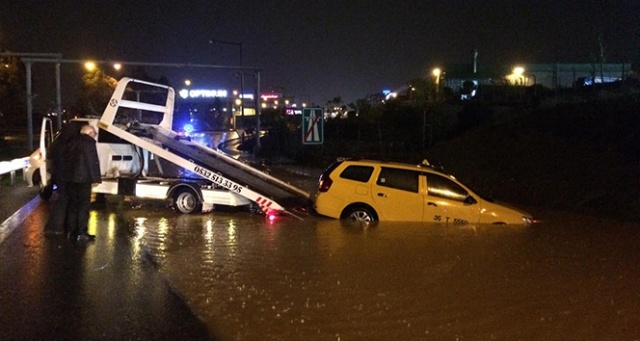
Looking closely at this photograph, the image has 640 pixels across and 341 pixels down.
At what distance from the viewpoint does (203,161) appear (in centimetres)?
1475

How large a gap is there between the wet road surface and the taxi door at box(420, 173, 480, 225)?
301 mm

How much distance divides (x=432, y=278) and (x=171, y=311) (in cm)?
338

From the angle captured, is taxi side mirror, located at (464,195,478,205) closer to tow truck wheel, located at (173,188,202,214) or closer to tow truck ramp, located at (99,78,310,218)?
tow truck ramp, located at (99,78,310,218)

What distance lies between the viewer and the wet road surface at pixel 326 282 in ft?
21.3

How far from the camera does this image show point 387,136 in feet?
116

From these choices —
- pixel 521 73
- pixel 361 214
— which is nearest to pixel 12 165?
pixel 361 214

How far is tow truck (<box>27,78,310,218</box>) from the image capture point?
13.9 m

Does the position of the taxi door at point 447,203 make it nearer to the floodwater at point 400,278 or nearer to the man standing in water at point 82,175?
the floodwater at point 400,278

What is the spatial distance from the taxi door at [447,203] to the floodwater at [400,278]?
28cm

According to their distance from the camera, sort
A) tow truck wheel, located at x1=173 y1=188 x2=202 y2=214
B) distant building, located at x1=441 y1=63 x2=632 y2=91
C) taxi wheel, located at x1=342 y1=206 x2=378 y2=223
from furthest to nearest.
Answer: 1. distant building, located at x1=441 y1=63 x2=632 y2=91
2. tow truck wheel, located at x1=173 y1=188 x2=202 y2=214
3. taxi wheel, located at x1=342 y1=206 x2=378 y2=223

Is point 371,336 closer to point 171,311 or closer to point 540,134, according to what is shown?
→ point 171,311

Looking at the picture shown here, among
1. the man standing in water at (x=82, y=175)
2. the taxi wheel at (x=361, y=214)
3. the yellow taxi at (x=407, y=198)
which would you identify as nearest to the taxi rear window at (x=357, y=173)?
the yellow taxi at (x=407, y=198)

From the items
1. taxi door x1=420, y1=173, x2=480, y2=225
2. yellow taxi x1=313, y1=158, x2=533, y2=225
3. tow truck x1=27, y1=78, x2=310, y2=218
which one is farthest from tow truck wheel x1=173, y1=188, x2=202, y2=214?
taxi door x1=420, y1=173, x2=480, y2=225

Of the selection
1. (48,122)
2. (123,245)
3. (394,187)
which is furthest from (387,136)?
(123,245)
